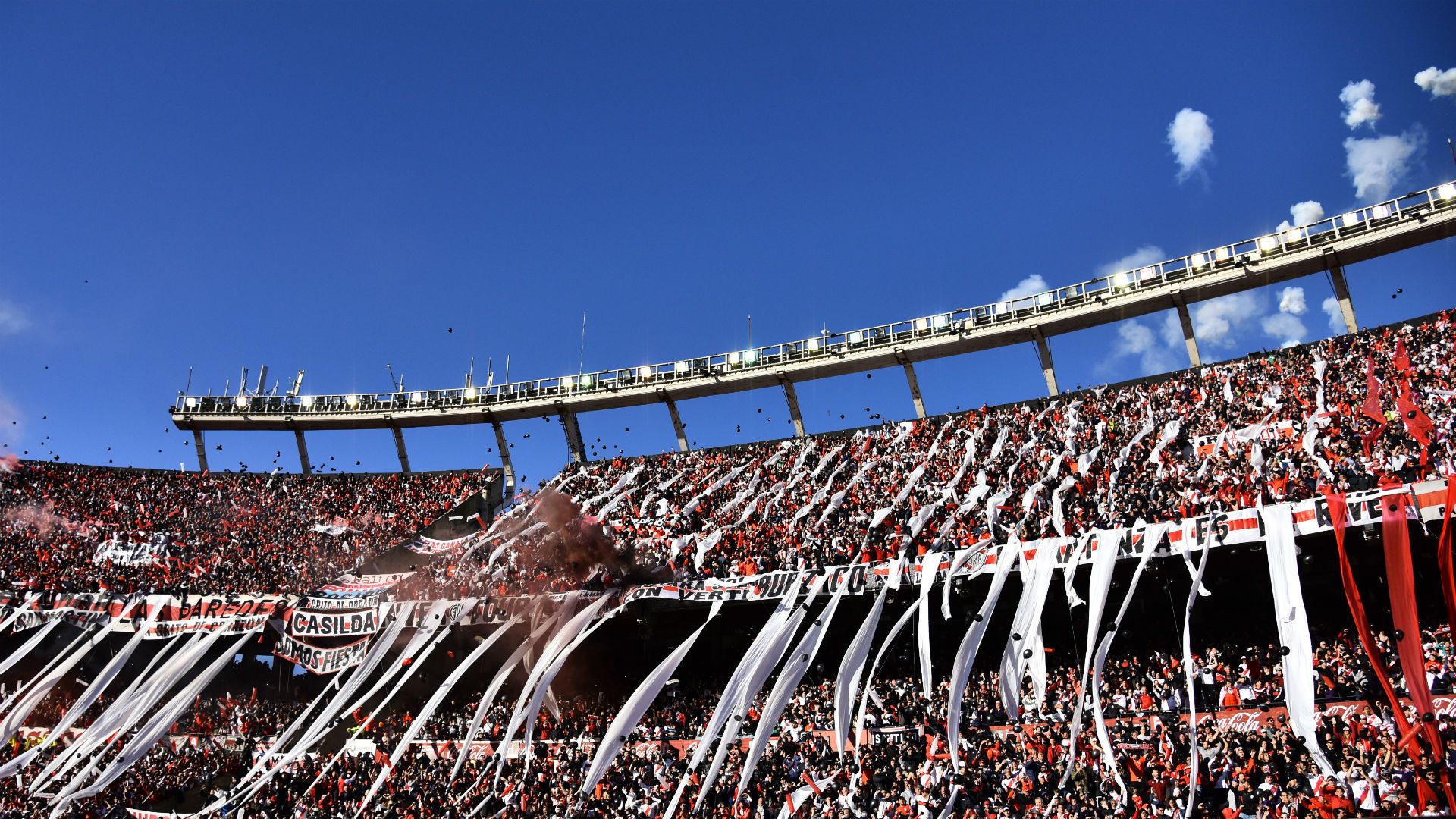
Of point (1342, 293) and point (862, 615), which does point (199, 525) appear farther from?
point (1342, 293)

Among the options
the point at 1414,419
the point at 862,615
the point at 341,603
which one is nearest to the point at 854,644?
the point at 862,615

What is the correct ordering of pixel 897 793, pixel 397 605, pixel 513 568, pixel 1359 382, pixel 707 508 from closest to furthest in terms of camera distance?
pixel 897 793 → pixel 1359 382 → pixel 397 605 → pixel 513 568 → pixel 707 508

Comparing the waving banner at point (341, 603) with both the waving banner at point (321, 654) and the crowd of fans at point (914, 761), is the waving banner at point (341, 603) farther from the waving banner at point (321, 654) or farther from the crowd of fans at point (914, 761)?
the crowd of fans at point (914, 761)

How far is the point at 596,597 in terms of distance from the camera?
26.9 m

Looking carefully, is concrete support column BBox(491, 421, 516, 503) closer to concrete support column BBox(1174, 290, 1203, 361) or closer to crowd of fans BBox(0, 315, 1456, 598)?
crowd of fans BBox(0, 315, 1456, 598)

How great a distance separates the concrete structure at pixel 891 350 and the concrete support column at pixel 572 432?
0.06 metres

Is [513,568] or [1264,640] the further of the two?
[513,568]

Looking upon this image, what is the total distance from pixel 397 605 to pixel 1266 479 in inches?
1021

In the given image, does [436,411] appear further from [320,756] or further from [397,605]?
[320,756]

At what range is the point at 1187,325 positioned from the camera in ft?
113

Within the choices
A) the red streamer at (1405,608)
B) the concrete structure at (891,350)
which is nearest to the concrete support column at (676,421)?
the concrete structure at (891,350)

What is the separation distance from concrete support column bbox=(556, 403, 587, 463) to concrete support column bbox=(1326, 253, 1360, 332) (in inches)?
1323

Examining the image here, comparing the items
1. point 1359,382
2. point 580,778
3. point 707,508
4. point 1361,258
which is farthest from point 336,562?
point 1361,258

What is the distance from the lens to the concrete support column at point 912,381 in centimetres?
3866
